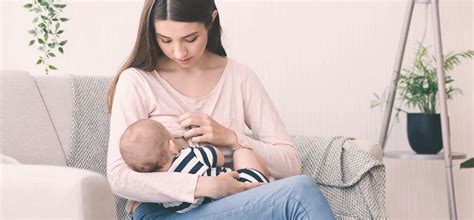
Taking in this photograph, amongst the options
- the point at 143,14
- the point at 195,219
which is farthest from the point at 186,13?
the point at 195,219

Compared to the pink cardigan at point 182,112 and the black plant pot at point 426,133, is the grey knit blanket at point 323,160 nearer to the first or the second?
the pink cardigan at point 182,112

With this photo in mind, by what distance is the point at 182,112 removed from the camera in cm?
220

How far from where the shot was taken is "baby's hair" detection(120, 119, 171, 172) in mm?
1912

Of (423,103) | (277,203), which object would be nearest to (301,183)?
(277,203)

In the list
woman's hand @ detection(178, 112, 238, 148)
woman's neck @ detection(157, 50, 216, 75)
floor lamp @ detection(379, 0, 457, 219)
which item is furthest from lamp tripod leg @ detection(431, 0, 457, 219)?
woman's hand @ detection(178, 112, 238, 148)

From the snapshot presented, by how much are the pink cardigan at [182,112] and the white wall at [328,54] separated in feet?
3.79

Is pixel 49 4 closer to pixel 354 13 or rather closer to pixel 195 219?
pixel 354 13

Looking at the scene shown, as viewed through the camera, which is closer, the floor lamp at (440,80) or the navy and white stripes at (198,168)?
the navy and white stripes at (198,168)

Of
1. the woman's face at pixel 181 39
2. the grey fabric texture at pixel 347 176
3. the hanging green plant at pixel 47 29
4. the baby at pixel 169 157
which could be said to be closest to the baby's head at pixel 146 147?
the baby at pixel 169 157

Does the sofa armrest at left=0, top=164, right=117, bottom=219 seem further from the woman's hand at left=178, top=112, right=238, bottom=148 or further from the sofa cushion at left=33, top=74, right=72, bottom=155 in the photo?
the sofa cushion at left=33, top=74, right=72, bottom=155

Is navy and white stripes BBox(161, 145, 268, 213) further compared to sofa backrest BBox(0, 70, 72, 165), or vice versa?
sofa backrest BBox(0, 70, 72, 165)

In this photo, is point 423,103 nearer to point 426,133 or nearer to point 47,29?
point 426,133

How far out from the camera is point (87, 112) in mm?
2451

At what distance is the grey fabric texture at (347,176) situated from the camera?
91.2 inches
